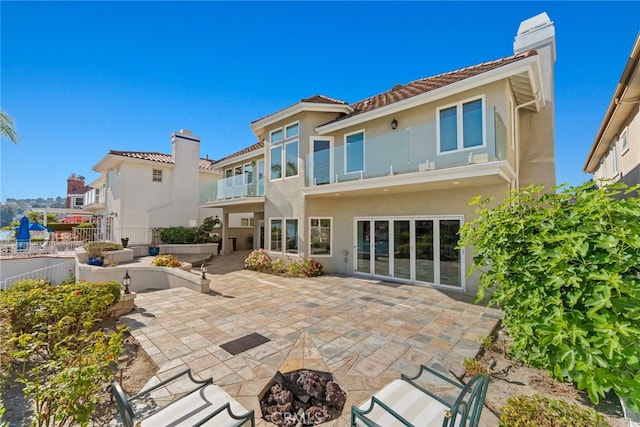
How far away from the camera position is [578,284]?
2.81 metres

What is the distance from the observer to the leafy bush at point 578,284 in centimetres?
254

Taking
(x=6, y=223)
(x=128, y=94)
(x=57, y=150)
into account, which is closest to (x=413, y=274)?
(x=128, y=94)

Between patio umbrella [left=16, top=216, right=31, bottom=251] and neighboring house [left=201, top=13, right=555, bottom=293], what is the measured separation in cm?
1206

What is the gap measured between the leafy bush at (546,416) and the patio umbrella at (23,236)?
68.3ft

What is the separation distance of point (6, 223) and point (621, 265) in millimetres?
41596

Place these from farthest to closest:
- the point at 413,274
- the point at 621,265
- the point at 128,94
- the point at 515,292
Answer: the point at 128,94, the point at 413,274, the point at 515,292, the point at 621,265

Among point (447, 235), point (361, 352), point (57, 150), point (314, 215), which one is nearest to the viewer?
point (361, 352)

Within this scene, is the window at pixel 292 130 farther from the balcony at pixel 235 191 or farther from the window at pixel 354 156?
the window at pixel 354 156

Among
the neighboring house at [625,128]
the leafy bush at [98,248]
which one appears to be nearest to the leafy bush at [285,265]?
the leafy bush at [98,248]

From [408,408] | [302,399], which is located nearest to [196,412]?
[302,399]

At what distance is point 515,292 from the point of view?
3.65 m

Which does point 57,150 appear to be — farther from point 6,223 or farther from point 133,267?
point 6,223

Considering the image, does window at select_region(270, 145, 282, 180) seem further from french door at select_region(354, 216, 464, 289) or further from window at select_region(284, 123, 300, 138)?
french door at select_region(354, 216, 464, 289)

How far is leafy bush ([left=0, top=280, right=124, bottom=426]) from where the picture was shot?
2.29 metres
